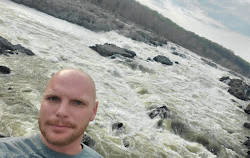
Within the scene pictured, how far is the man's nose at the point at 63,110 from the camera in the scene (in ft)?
5.20

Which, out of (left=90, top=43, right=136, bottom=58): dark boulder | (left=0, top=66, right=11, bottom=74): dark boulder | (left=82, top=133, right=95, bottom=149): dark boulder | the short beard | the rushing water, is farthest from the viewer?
(left=90, top=43, right=136, bottom=58): dark boulder

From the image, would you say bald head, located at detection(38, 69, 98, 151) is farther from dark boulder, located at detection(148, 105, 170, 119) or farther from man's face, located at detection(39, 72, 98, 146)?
dark boulder, located at detection(148, 105, 170, 119)

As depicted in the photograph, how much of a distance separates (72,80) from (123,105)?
29.7ft

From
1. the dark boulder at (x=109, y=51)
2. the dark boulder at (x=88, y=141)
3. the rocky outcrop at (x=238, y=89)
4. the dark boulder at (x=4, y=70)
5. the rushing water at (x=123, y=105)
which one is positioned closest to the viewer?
the dark boulder at (x=88, y=141)

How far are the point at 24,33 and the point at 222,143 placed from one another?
48.2 ft

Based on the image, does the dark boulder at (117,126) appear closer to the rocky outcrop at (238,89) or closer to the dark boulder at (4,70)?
the dark boulder at (4,70)

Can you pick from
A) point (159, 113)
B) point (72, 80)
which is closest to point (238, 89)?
point (159, 113)

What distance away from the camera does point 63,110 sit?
5.27 feet

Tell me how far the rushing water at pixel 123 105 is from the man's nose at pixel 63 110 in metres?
4.83

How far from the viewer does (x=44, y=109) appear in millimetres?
1644

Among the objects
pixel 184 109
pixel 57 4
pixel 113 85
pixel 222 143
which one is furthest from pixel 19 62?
pixel 57 4

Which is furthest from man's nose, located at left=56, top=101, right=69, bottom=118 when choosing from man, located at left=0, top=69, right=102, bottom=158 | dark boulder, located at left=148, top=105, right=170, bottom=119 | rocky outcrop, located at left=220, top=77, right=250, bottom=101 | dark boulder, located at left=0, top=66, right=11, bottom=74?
rocky outcrop, located at left=220, top=77, right=250, bottom=101

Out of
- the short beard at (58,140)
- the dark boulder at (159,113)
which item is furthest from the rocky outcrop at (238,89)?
the short beard at (58,140)

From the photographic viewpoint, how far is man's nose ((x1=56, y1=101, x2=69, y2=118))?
158 cm
